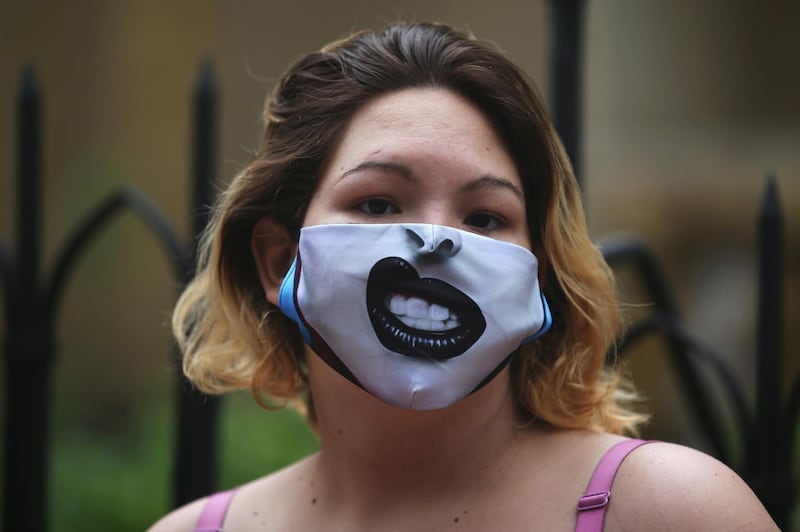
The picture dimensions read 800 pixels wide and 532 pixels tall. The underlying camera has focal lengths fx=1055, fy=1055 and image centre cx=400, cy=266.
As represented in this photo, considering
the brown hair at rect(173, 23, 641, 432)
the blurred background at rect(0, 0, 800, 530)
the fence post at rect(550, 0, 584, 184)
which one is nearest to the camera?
the brown hair at rect(173, 23, 641, 432)

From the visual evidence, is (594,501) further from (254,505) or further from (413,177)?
(254,505)

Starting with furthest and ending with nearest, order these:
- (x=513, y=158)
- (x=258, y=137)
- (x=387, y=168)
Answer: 1. (x=258, y=137)
2. (x=513, y=158)
3. (x=387, y=168)

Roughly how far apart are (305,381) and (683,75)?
617 cm

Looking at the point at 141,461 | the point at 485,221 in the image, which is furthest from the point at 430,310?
the point at 141,461

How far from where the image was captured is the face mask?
1825mm

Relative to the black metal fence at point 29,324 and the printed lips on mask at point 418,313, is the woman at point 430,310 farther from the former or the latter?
the black metal fence at point 29,324

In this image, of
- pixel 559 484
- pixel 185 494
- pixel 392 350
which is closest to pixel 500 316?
pixel 392 350

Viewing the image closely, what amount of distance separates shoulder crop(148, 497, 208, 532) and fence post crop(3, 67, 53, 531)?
841 mm

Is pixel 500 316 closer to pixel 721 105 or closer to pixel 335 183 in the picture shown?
pixel 335 183

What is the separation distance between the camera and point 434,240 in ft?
6.02

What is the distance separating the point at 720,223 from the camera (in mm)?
7180

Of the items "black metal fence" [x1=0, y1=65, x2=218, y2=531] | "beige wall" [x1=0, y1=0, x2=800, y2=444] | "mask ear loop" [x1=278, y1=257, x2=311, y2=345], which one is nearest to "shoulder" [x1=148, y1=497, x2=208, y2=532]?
"mask ear loop" [x1=278, y1=257, x2=311, y2=345]

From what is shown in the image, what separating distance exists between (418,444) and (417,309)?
287 millimetres

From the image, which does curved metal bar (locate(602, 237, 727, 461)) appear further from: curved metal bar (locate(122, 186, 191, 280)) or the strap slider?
curved metal bar (locate(122, 186, 191, 280))
